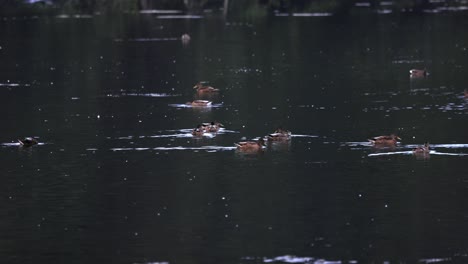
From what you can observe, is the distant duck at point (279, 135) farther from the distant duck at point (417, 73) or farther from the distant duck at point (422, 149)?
the distant duck at point (417, 73)

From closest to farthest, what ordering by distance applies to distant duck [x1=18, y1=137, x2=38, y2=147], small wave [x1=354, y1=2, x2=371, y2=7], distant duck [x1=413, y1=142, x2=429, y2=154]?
distant duck [x1=413, y1=142, x2=429, y2=154] < distant duck [x1=18, y1=137, x2=38, y2=147] < small wave [x1=354, y1=2, x2=371, y2=7]

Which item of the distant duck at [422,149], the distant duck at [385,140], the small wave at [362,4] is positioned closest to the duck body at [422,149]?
the distant duck at [422,149]

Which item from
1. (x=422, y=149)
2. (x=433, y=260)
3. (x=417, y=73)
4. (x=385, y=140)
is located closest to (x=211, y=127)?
(x=385, y=140)

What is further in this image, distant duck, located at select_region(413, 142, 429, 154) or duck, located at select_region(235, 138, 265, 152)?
duck, located at select_region(235, 138, 265, 152)

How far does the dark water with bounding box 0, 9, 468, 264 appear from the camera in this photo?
2525cm

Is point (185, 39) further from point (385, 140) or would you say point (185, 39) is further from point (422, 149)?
point (422, 149)

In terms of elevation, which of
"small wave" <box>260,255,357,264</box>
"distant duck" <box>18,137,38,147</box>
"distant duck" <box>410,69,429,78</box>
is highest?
"small wave" <box>260,255,357,264</box>

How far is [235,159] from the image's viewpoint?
3503cm

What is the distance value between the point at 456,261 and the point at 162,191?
9.43 m

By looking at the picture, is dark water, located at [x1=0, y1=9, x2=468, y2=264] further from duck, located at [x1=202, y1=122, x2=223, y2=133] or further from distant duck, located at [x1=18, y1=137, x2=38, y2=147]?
duck, located at [x1=202, y1=122, x2=223, y2=133]

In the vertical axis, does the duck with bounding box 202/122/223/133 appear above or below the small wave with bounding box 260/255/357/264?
below

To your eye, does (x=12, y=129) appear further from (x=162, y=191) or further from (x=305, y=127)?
(x=162, y=191)

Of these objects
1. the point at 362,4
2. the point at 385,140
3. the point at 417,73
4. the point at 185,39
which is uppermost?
the point at 385,140

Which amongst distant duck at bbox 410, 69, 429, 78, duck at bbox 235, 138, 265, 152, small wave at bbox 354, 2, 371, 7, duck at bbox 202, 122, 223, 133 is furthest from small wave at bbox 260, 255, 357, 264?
small wave at bbox 354, 2, 371, 7
